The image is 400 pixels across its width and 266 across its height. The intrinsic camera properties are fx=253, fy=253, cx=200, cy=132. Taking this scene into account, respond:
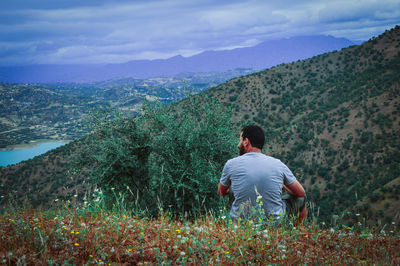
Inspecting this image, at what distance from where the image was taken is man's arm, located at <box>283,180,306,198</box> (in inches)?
164

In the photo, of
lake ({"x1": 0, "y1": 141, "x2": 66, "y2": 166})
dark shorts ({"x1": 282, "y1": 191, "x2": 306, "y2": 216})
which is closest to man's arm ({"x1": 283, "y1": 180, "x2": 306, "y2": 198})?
dark shorts ({"x1": 282, "y1": 191, "x2": 306, "y2": 216})

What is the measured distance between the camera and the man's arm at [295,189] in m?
4.16

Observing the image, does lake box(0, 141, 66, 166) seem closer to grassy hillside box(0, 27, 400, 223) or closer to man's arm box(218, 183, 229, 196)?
grassy hillside box(0, 27, 400, 223)

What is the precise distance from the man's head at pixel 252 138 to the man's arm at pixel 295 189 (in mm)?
779

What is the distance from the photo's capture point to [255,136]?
4.37m

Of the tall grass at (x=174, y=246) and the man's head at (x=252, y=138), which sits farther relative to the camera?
the man's head at (x=252, y=138)

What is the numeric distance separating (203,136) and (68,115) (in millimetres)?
183408

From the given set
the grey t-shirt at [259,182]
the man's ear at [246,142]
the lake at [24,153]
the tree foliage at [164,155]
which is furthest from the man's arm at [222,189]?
the lake at [24,153]

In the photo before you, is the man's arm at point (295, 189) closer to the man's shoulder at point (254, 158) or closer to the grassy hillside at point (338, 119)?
the man's shoulder at point (254, 158)

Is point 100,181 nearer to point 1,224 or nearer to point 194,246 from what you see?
point 1,224

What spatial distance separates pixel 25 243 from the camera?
120 inches

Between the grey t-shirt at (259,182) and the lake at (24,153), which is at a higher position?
the grey t-shirt at (259,182)

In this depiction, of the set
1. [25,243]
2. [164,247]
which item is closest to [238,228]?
[164,247]

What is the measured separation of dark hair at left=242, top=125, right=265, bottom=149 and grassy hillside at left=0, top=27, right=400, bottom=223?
22274mm
